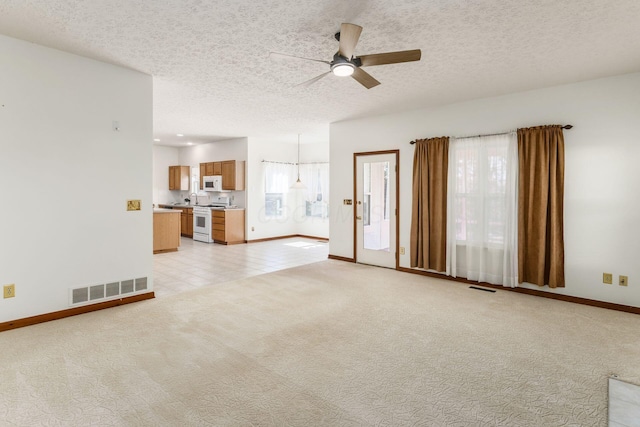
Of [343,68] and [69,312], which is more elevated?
[343,68]

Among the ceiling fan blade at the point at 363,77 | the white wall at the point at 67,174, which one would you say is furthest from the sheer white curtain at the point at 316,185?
the ceiling fan blade at the point at 363,77

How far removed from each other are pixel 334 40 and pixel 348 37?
0.61 meters

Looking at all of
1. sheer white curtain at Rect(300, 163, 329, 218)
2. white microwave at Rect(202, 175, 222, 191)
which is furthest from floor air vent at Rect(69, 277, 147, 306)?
sheer white curtain at Rect(300, 163, 329, 218)

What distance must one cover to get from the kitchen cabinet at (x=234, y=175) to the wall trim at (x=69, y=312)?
4.94m

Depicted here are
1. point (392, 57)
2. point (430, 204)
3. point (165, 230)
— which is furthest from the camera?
point (165, 230)

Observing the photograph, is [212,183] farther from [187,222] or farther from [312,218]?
[312,218]

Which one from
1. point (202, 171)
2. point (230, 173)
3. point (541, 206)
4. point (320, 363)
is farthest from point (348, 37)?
point (202, 171)

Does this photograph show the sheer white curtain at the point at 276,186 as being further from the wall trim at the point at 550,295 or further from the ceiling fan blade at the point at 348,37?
the ceiling fan blade at the point at 348,37

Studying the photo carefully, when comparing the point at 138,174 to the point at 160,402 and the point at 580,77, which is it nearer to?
the point at 160,402

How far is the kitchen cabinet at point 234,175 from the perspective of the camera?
8.91m

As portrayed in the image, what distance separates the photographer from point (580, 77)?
4.09 meters

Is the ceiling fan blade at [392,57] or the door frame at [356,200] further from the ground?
the ceiling fan blade at [392,57]

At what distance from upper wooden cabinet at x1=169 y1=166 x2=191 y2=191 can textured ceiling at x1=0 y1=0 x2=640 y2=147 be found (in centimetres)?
577

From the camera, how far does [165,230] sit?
760 cm
